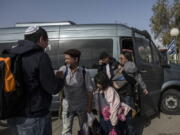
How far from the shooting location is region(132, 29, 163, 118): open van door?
614cm

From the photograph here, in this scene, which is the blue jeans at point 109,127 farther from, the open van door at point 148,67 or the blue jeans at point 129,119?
the open van door at point 148,67

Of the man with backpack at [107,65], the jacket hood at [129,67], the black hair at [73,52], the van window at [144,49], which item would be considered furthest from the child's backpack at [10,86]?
the van window at [144,49]

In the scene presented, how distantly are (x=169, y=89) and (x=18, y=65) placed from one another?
5.56m

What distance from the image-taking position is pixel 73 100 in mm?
3875

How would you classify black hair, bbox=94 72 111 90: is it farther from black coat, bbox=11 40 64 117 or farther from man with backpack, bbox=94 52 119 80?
black coat, bbox=11 40 64 117

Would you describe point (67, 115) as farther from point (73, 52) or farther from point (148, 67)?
point (148, 67)

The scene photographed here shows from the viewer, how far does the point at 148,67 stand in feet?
21.0

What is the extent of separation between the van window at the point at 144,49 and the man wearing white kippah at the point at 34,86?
4.28 metres

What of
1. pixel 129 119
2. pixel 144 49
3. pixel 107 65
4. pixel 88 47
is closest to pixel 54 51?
pixel 88 47

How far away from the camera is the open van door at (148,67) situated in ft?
20.1

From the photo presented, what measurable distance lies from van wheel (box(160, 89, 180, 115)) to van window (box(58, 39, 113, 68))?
2.03 metres

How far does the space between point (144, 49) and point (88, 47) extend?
4.40 feet

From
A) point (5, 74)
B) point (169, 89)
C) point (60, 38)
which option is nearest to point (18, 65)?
point (5, 74)

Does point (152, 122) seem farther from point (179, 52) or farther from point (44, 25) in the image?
point (179, 52)
